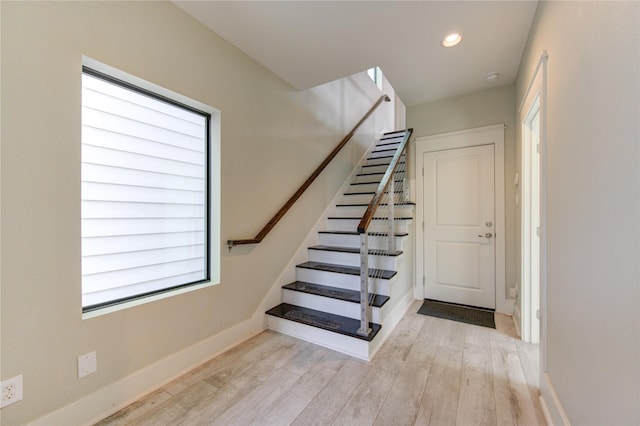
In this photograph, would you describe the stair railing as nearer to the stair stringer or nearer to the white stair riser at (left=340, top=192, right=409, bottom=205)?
the white stair riser at (left=340, top=192, right=409, bottom=205)

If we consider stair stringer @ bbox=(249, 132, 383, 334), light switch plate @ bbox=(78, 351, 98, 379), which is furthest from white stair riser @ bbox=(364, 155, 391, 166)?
light switch plate @ bbox=(78, 351, 98, 379)

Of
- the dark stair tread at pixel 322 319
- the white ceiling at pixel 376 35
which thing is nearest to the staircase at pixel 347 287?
the dark stair tread at pixel 322 319

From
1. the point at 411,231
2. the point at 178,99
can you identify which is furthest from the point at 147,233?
the point at 411,231

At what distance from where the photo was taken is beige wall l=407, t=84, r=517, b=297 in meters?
2.88

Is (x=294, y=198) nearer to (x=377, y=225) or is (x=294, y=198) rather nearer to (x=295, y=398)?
(x=377, y=225)

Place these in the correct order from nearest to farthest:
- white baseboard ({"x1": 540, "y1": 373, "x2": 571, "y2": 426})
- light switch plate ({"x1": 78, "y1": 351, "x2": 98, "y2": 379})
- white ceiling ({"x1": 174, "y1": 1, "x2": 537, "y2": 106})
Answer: white baseboard ({"x1": 540, "y1": 373, "x2": 571, "y2": 426}) → light switch plate ({"x1": 78, "y1": 351, "x2": 98, "y2": 379}) → white ceiling ({"x1": 174, "y1": 1, "x2": 537, "y2": 106})

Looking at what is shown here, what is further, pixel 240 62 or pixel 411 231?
pixel 411 231

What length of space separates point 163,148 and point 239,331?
1.58 metres

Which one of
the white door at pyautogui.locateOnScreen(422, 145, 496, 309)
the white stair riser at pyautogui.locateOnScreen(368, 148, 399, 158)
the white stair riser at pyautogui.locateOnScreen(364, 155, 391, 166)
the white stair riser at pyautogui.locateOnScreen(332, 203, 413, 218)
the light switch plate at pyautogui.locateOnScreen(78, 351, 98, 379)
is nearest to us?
the light switch plate at pyautogui.locateOnScreen(78, 351, 98, 379)

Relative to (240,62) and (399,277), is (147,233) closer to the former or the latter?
(240,62)

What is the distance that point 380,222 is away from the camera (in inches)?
122

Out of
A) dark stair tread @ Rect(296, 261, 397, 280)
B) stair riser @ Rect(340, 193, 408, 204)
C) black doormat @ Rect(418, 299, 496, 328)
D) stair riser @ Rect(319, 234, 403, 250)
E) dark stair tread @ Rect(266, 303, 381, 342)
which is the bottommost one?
black doormat @ Rect(418, 299, 496, 328)

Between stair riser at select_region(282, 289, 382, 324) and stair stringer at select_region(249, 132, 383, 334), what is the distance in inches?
4.9

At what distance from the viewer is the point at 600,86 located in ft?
3.14
